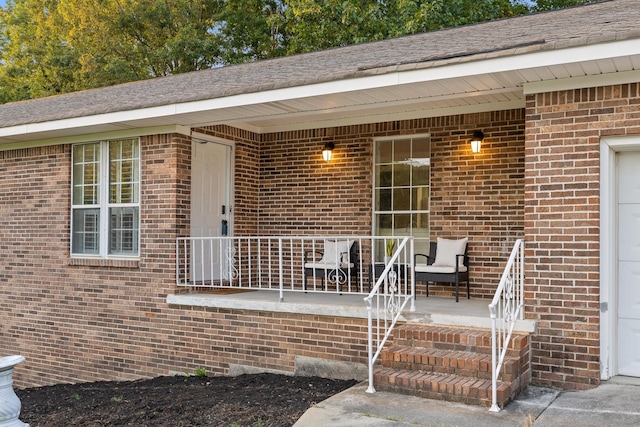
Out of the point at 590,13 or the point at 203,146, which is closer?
the point at 590,13

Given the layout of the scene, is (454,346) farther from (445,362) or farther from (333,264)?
(333,264)

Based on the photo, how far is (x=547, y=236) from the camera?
18.5ft

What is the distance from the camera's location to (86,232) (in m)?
8.87

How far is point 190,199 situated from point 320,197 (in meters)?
1.85

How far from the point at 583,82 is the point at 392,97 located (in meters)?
1.92

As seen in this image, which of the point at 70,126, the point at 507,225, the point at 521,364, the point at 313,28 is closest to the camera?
the point at 521,364

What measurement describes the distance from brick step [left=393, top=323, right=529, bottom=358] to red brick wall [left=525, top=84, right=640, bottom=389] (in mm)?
337

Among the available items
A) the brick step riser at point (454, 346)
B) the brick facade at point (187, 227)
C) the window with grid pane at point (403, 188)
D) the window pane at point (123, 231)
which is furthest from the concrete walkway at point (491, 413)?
the window pane at point (123, 231)

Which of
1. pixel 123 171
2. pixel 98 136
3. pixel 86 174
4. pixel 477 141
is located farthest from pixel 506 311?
pixel 86 174

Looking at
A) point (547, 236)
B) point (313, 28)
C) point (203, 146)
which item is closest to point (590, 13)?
point (547, 236)

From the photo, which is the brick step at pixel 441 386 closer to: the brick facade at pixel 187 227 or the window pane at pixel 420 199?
the brick facade at pixel 187 227

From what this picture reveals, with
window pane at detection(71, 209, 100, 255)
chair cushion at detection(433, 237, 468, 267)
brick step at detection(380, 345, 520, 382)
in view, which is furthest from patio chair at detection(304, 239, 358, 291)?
window pane at detection(71, 209, 100, 255)

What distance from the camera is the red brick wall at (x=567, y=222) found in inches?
214

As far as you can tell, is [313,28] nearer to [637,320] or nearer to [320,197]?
[320,197]
